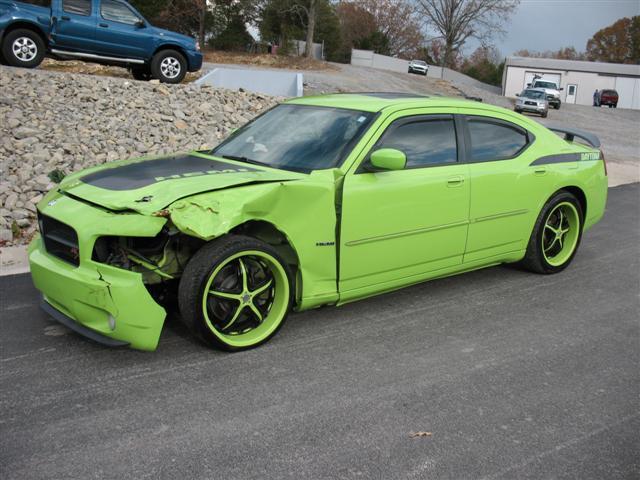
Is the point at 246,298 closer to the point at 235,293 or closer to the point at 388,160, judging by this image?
the point at 235,293

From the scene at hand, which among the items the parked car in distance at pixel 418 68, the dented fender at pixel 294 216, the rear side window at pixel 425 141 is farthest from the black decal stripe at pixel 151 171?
the parked car in distance at pixel 418 68

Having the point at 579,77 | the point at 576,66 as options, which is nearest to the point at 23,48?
the point at 579,77

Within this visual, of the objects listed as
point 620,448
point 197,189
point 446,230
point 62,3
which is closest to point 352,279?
point 446,230

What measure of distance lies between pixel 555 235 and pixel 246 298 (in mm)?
3405

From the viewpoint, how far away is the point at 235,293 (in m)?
4.06

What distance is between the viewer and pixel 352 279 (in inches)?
178

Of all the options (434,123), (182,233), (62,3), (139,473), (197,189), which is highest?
(62,3)

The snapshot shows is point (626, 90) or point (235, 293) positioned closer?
point (235, 293)

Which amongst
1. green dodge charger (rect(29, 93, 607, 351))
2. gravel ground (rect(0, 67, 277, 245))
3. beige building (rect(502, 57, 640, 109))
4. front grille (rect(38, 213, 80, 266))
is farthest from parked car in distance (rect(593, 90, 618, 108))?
front grille (rect(38, 213, 80, 266))

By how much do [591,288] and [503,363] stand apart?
6.92ft

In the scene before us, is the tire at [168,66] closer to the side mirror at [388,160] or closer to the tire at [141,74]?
the tire at [141,74]

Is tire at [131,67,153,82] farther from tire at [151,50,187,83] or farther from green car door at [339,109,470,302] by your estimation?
green car door at [339,109,470,302]

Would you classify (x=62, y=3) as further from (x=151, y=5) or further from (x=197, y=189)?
(x=151, y=5)

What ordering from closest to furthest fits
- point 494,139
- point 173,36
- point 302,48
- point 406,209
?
point 406,209
point 494,139
point 173,36
point 302,48
